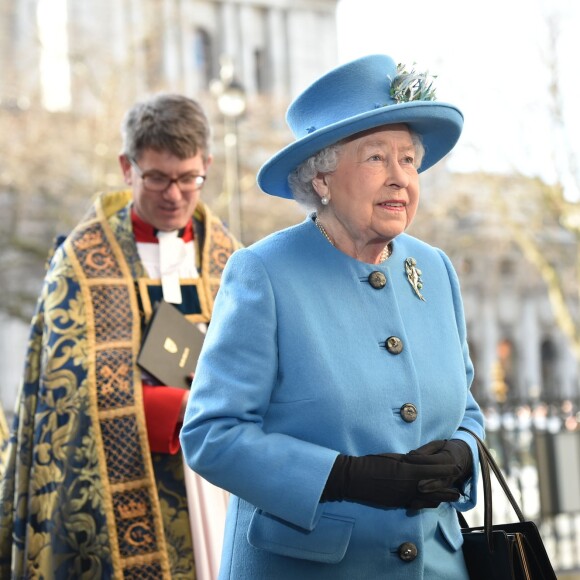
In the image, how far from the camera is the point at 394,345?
2740mm

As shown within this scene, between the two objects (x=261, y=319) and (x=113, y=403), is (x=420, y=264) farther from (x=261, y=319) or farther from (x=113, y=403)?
(x=113, y=403)

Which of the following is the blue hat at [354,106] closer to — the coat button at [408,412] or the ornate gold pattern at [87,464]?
the coat button at [408,412]

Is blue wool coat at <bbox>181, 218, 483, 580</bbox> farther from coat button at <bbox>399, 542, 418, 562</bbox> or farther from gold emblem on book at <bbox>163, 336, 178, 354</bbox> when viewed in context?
gold emblem on book at <bbox>163, 336, 178, 354</bbox>

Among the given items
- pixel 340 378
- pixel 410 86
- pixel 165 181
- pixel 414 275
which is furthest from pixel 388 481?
pixel 165 181

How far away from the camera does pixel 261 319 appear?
2658 millimetres

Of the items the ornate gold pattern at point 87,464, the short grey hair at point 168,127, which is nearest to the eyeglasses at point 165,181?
the short grey hair at point 168,127

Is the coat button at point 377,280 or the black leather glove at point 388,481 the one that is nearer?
the black leather glove at point 388,481

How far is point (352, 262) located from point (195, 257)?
1.82m

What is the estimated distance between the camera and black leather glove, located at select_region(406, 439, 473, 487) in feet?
8.30

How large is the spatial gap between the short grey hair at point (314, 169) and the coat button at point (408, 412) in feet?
1.93

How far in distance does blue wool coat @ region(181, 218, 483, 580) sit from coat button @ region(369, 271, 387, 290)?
0.01m

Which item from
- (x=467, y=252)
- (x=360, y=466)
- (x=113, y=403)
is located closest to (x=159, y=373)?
(x=113, y=403)

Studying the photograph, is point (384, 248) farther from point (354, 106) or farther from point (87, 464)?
point (87, 464)

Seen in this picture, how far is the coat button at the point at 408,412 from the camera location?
8.73 feet
